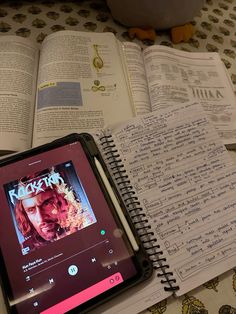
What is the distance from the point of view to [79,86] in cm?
60

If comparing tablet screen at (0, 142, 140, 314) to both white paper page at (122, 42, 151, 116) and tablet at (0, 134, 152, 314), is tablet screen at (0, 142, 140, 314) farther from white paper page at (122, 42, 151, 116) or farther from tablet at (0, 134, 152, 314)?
white paper page at (122, 42, 151, 116)

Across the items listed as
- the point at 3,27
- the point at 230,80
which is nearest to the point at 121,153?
the point at 230,80

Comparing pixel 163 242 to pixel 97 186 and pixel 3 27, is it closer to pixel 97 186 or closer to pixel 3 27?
pixel 97 186

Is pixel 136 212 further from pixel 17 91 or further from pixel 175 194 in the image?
pixel 17 91

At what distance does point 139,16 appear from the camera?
0.71 meters

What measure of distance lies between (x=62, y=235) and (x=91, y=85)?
31cm

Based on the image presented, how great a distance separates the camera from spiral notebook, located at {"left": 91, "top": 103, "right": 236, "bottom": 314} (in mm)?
411

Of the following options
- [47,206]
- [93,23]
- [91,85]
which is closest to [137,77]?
[91,85]

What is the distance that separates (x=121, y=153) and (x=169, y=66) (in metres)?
0.26

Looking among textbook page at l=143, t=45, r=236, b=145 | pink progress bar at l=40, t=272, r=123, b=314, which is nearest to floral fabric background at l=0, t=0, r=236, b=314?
textbook page at l=143, t=45, r=236, b=145

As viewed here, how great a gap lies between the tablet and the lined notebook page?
0.16 feet

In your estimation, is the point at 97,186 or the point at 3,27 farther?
the point at 3,27

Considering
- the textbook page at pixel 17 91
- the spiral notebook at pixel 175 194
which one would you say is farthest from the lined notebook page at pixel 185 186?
the textbook page at pixel 17 91

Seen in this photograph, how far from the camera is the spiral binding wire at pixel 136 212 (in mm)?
410
